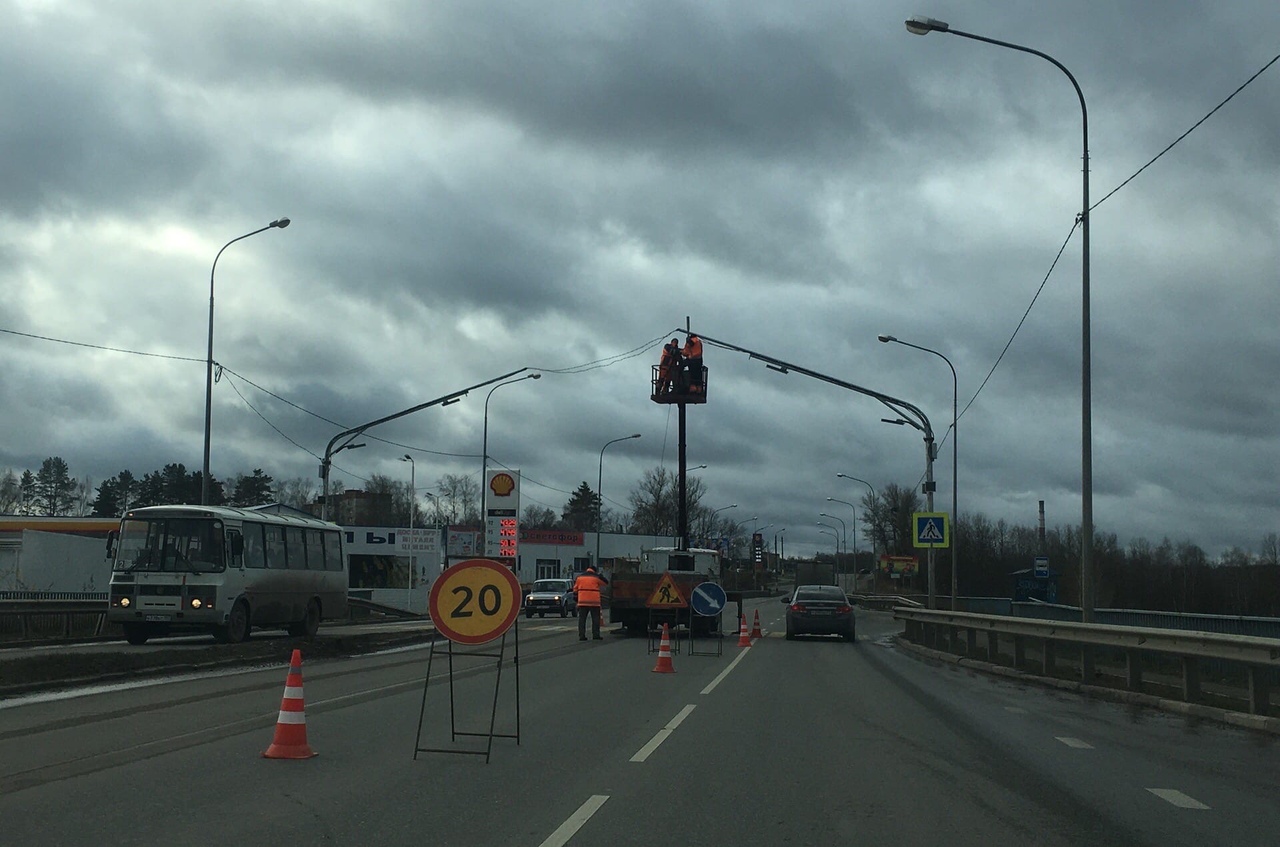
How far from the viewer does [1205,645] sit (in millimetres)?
13953

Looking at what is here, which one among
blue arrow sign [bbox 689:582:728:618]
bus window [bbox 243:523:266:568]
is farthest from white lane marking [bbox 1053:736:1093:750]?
bus window [bbox 243:523:266:568]

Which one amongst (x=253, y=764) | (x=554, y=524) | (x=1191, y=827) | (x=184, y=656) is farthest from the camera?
(x=554, y=524)

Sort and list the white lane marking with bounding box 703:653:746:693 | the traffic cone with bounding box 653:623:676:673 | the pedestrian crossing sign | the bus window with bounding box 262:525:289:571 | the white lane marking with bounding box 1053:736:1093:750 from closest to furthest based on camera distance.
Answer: the white lane marking with bounding box 1053:736:1093:750 → the white lane marking with bounding box 703:653:746:693 → the traffic cone with bounding box 653:623:676:673 → the bus window with bounding box 262:525:289:571 → the pedestrian crossing sign

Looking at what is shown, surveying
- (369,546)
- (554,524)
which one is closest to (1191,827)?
(369,546)

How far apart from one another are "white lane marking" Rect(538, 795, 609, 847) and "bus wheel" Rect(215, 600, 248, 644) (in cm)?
1814

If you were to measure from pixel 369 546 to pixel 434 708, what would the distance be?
87624 mm

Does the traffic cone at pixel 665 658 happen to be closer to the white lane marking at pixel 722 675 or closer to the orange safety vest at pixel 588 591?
the white lane marking at pixel 722 675

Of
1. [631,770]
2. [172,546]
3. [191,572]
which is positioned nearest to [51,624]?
[172,546]

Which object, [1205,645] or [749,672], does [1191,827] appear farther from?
[749,672]

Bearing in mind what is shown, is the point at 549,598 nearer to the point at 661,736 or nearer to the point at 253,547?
the point at 253,547

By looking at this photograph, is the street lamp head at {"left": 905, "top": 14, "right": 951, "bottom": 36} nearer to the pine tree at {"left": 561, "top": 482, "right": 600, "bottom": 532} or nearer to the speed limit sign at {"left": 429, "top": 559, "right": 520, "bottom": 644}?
the speed limit sign at {"left": 429, "top": 559, "right": 520, "bottom": 644}

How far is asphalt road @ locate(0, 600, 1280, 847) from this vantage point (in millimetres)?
7352

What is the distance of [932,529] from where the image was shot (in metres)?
33.3

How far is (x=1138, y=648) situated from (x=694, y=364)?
27.7m
